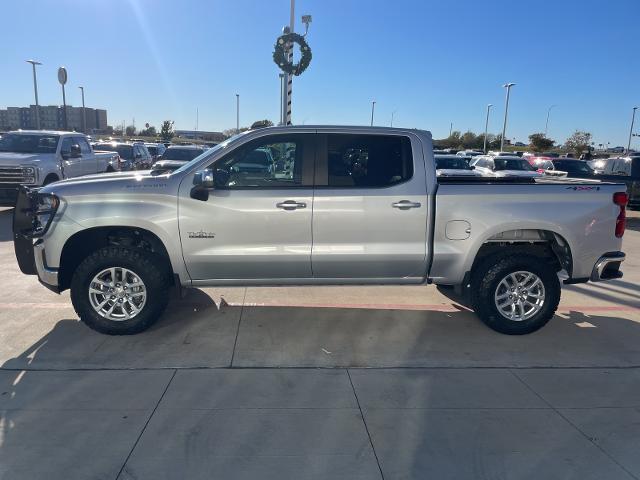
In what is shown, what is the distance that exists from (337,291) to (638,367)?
11.2ft

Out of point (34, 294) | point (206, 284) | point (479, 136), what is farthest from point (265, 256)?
point (479, 136)

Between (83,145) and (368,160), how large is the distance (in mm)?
11531

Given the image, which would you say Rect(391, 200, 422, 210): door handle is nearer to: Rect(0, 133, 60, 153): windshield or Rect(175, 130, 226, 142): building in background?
Rect(0, 133, 60, 153): windshield

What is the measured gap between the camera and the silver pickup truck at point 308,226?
4812 mm

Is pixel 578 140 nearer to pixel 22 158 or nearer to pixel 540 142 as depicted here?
pixel 540 142

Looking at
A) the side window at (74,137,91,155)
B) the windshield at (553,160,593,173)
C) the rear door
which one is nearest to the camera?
the rear door

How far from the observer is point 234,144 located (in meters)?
4.92

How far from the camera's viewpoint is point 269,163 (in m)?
5.04

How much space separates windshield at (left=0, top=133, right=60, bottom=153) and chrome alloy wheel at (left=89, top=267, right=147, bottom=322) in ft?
30.5

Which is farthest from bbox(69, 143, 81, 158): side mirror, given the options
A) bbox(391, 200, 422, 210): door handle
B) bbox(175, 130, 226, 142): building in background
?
bbox(175, 130, 226, 142): building in background

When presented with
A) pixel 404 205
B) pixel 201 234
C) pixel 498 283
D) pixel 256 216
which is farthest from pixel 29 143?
pixel 498 283

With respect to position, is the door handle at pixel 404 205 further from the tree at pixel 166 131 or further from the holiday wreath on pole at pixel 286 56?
the tree at pixel 166 131

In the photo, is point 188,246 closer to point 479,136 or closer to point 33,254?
point 33,254

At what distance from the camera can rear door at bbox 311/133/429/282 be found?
4.94 m
